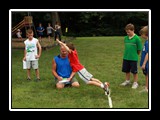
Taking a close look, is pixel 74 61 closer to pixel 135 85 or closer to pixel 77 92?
pixel 77 92

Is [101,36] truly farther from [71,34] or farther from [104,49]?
[104,49]

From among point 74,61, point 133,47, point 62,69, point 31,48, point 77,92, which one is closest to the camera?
point 77,92

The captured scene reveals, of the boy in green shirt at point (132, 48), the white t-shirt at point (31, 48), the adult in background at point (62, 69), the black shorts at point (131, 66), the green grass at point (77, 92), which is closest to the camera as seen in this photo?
the green grass at point (77, 92)

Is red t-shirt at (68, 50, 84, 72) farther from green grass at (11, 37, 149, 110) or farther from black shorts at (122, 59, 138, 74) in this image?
black shorts at (122, 59, 138, 74)

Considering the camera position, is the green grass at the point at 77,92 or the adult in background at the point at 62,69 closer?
the green grass at the point at 77,92

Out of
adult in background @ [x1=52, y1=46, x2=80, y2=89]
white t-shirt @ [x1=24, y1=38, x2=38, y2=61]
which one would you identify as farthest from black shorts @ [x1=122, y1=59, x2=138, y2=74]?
white t-shirt @ [x1=24, y1=38, x2=38, y2=61]

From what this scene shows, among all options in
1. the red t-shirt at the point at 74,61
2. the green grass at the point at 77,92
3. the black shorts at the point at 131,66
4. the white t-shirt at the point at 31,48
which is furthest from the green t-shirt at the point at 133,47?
the white t-shirt at the point at 31,48

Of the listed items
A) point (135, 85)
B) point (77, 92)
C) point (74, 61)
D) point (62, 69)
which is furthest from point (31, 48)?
point (135, 85)

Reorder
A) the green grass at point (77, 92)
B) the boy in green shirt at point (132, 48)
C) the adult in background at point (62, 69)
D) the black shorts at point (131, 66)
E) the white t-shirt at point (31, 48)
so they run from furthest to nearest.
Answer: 1. the white t-shirt at point (31, 48)
2. the adult in background at point (62, 69)
3. the black shorts at point (131, 66)
4. the boy in green shirt at point (132, 48)
5. the green grass at point (77, 92)

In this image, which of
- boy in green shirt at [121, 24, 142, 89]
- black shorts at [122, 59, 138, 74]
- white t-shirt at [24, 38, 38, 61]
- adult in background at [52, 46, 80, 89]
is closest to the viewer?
boy in green shirt at [121, 24, 142, 89]

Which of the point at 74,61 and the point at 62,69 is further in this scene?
the point at 62,69

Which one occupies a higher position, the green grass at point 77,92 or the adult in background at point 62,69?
the adult in background at point 62,69

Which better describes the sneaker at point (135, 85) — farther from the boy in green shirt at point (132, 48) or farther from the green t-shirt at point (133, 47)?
the green t-shirt at point (133, 47)

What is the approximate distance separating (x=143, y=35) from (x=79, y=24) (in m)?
15.1
